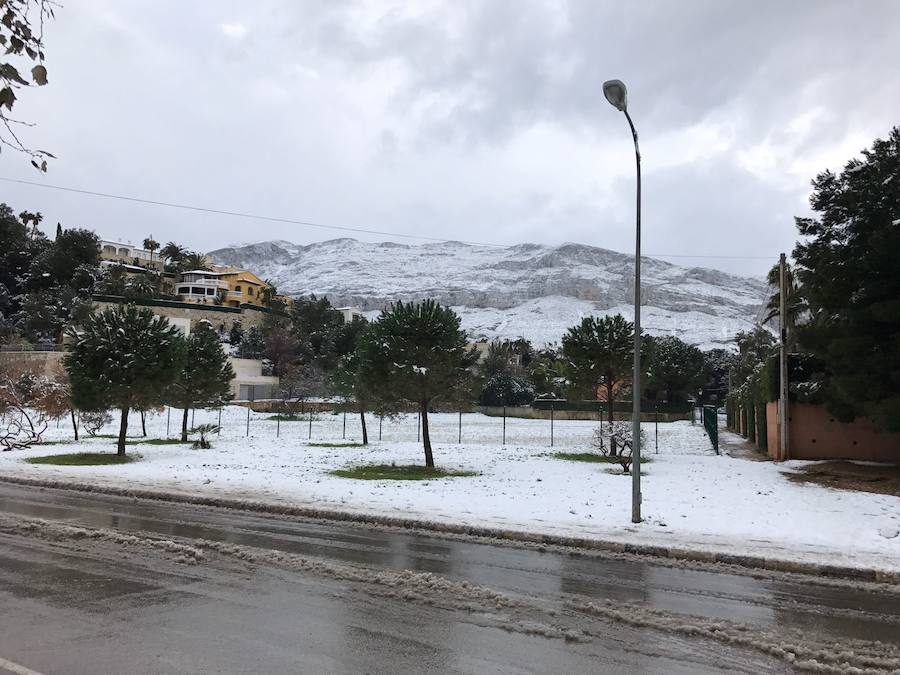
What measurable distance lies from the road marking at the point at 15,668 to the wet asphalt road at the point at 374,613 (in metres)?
0.02

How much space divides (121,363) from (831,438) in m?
26.6

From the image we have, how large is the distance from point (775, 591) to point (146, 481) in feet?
52.1

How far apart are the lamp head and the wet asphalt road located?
292 inches

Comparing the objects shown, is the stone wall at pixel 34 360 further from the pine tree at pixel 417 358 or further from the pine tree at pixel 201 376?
the pine tree at pixel 417 358

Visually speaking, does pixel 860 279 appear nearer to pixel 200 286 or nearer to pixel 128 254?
pixel 200 286

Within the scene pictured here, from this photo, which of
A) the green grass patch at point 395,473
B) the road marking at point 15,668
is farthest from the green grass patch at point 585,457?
the road marking at point 15,668

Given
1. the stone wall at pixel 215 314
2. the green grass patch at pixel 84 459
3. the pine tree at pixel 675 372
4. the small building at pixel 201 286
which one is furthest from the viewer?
the small building at pixel 201 286

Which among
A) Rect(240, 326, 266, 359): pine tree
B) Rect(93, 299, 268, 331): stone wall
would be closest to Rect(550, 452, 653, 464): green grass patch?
Rect(240, 326, 266, 359): pine tree

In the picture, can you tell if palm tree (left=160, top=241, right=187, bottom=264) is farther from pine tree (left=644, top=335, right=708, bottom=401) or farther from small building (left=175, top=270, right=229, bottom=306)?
pine tree (left=644, top=335, right=708, bottom=401)

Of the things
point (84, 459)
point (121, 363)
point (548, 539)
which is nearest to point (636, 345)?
point (548, 539)

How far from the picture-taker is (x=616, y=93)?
10.4 metres

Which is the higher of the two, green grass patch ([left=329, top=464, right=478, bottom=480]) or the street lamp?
the street lamp

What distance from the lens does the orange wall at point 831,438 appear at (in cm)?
2131

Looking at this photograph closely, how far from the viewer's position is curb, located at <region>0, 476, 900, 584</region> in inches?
332
